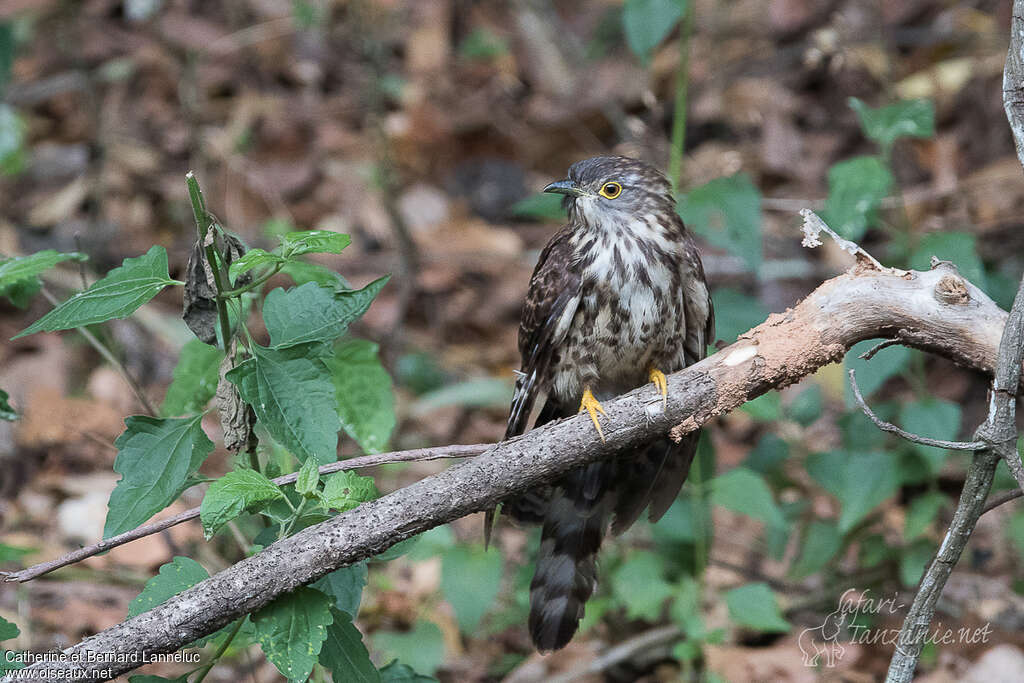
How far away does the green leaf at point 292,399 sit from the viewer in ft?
8.75

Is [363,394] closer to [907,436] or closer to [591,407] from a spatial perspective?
[591,407]

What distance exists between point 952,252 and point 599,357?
4.99 ft

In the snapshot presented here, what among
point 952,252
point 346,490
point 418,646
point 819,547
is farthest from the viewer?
point 819,547

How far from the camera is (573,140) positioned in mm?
8055

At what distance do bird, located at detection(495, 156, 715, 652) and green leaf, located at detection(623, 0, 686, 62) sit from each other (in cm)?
76

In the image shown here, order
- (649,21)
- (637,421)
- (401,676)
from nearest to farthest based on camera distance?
(637,421) < (401,676) < (649,21)

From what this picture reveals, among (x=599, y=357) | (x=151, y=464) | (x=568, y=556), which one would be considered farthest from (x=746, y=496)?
(x=151, y=464)

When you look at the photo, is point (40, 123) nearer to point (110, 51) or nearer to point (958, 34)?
point (110, 51)

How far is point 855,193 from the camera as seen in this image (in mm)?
3910

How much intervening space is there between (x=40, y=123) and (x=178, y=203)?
145 cm

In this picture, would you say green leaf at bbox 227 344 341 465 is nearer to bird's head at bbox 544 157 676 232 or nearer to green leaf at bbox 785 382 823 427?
bird's head at bbox 544 157 676 232

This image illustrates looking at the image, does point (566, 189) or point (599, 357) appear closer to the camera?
point (599, 357)

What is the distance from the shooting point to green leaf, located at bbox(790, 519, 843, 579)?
4797mm

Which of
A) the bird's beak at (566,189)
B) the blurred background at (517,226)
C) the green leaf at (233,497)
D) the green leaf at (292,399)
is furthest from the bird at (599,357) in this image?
the green leaf at (233,497)
